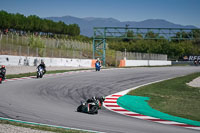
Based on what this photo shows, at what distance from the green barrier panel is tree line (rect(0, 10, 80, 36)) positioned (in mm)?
65765

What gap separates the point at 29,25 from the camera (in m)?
87.6

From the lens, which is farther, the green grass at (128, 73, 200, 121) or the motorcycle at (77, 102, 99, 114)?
the green grass at (128, 73, 200, 121)

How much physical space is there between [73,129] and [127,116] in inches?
112

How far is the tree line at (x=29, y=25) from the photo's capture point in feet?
258

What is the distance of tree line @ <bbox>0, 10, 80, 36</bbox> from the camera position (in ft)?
258

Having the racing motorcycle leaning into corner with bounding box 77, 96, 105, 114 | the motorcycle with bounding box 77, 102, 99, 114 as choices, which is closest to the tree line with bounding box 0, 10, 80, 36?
the racing motorcycle leaning into corner with bounding box 77, 96, 105, 114

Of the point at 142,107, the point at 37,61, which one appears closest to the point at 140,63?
the point at 37,61

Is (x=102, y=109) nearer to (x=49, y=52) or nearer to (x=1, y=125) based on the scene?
(x=1, y=125)

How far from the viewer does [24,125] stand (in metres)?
8.76

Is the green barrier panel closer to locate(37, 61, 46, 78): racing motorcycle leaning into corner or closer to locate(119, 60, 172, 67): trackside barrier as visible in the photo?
locate(37, 61, 46, 78): racing motorcycle leaning into corner

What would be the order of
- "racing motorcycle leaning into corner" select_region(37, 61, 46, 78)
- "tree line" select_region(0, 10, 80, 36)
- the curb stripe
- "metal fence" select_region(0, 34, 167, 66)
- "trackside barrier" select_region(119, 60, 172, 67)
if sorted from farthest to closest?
"tree line" select_region(0, 10, 80, 36) → "trackside barrier" select_region(119, 60, 172, 67) → "metal fence" select_region(0, 34, 167, 66) → "racing motorcycle leaning into corner" select_region(37, 61, 46, 78) → the curb stripe

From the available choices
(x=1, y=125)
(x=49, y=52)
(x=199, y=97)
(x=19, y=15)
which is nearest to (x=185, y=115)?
(x=199, y=97)

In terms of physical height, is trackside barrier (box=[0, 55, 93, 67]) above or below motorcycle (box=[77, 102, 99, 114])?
above

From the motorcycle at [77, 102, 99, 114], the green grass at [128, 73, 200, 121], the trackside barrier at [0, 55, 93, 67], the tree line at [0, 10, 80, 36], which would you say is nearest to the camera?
the motorcycle at [77, 102, 99, 114]
